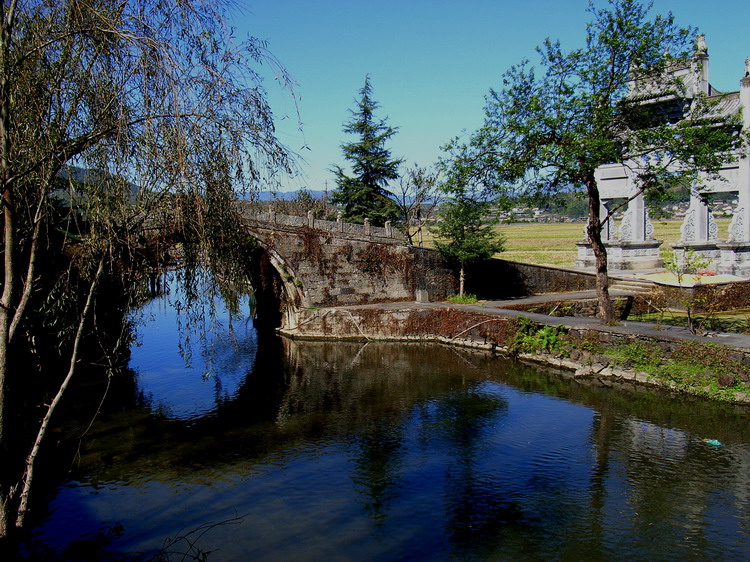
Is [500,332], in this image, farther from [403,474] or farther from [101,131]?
[101,131]

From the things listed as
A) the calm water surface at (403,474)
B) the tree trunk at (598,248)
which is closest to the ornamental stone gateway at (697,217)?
the tree trunk at (598,248)

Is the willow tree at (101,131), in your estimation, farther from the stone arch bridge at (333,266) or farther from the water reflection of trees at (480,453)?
the stone arch bridge at (333,266)

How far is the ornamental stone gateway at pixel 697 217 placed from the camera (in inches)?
1055

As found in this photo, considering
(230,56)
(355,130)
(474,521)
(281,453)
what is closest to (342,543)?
(474,521)

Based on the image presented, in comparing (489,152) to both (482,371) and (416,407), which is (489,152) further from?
(416,407)

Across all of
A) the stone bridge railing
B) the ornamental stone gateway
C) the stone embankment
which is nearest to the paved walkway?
the stone embankment

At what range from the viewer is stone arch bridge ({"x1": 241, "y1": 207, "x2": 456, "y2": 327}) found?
25953 millimetres

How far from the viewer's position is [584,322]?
68.0 ft

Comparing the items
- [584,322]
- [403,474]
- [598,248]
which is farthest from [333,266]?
[403,474]

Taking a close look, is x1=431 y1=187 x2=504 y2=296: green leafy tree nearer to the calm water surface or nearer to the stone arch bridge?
the stone arch bridge

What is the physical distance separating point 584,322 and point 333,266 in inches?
437

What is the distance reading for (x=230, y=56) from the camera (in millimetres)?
6602

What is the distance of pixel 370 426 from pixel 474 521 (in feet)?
16.4

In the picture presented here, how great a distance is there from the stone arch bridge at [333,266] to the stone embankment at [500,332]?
1118 millimetres
